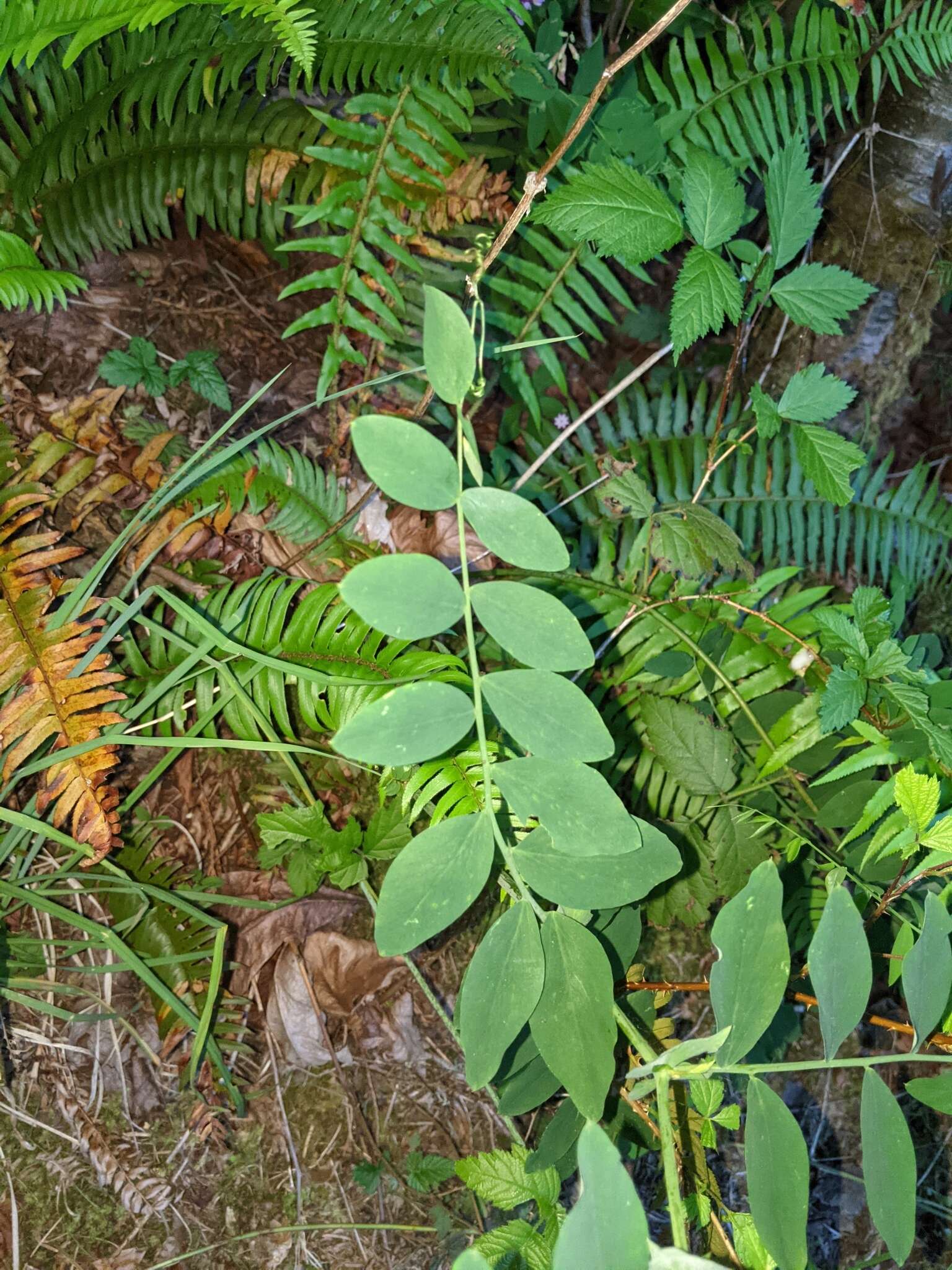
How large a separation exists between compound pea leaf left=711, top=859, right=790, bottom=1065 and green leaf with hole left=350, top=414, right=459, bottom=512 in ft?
1.40

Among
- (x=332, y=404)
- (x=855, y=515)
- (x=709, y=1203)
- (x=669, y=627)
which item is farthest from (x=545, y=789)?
(x=855, y=515)

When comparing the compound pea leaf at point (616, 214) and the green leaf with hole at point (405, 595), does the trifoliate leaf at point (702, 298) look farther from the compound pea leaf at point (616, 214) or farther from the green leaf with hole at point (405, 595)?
the green leaf with hole at point (405, 595)

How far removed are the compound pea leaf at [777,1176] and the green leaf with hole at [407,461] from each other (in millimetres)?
581

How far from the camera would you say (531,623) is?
692mm

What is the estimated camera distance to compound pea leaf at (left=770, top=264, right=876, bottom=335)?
132 cm

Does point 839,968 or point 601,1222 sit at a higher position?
point 601,1222

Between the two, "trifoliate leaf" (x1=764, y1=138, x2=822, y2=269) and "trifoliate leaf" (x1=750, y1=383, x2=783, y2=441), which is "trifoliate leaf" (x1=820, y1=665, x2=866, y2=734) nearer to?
"trifoliate leaf" (x1=750, y1=383, x2=783, y2=441)

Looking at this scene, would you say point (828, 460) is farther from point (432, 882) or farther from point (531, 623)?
point (432, 882)

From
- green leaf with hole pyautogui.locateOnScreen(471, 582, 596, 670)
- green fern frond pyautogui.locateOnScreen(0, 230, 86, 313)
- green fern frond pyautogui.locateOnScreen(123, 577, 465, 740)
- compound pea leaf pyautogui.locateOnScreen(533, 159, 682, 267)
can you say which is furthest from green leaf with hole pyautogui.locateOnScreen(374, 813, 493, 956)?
green fern frond pyautogui.locateOnScreen(0, 230, 86, 313)

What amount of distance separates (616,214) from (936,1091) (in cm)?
121

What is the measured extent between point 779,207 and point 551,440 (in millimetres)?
886

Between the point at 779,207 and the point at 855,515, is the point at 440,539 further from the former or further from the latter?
the point at 855,515

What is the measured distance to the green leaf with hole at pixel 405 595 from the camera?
613 mm

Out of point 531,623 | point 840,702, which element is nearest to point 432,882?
point 531,623
